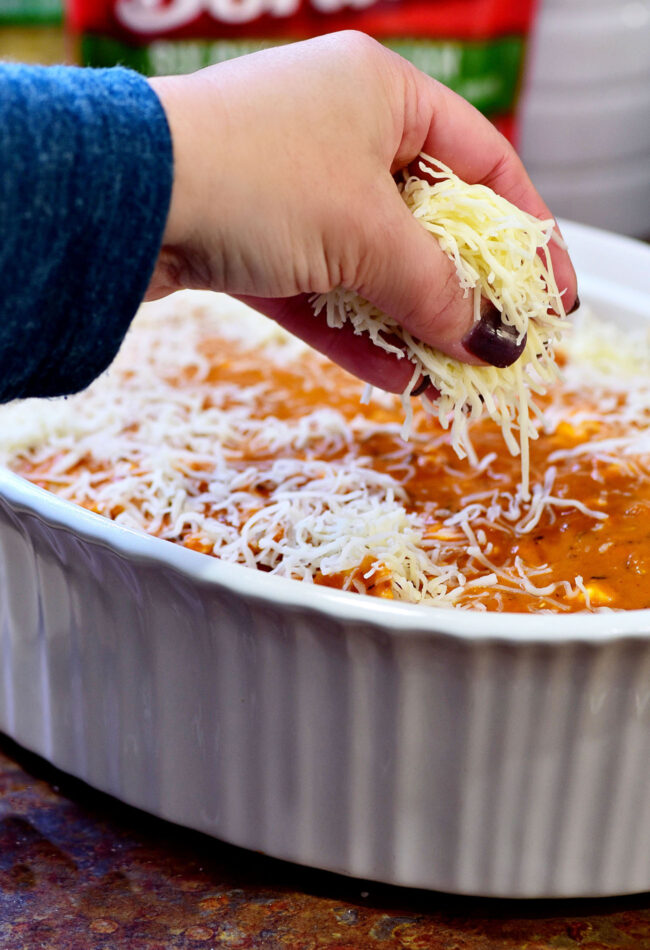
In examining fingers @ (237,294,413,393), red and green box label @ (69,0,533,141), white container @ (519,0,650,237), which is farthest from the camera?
white container @ (519,0,650,237)

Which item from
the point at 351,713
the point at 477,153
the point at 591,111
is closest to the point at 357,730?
the point at 351,713

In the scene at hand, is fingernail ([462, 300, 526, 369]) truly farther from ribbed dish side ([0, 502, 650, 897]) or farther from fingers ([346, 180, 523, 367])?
ribbed dish side ([0, 502, 650, 897])

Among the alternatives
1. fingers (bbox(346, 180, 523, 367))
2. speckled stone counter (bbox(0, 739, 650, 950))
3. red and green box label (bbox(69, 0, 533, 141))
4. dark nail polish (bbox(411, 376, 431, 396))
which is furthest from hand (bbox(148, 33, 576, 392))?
red and green box label (bbox(69, 0, 533, 141))

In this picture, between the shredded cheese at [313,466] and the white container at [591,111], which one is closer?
the shredded cheese at [313,466]

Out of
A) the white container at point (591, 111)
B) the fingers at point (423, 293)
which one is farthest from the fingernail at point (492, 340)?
the white container at point (591, 111)

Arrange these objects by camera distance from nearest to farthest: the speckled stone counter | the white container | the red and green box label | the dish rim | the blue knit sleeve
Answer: the blue knit sleeve
the dish rim
the speckled stone counter
the red and green box label
the white container

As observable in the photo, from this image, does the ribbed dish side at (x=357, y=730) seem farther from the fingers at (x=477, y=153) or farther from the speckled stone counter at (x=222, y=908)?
the fingers at (x=477, y=153)

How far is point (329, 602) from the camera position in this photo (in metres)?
0.79

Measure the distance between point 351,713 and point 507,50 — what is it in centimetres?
162

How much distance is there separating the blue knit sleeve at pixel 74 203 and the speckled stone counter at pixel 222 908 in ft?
1.48

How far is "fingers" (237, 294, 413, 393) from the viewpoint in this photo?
1.00 m

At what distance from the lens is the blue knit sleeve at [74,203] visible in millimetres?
650

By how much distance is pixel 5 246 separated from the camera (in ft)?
2.15

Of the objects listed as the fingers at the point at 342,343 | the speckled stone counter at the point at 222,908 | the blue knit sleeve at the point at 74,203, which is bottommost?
the speckled stone counter at the point at 222,908
